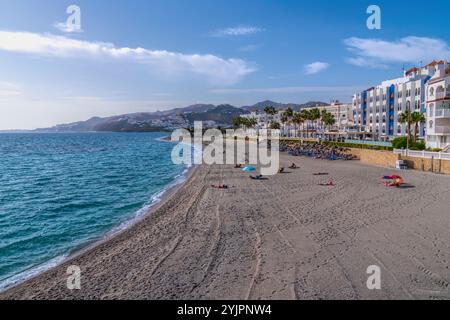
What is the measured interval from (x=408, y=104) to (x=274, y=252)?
192ft

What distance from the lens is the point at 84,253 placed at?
45.0ft

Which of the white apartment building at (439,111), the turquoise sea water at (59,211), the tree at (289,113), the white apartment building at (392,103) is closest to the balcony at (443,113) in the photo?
the white apartment building at (439,111)

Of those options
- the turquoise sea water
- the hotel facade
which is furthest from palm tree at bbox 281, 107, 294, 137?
the turquoise sea water

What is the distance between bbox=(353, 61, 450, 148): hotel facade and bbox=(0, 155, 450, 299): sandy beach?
1879 centimetres

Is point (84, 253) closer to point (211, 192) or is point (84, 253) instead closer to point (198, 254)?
point (198, 254)

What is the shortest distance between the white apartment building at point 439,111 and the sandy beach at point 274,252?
17.8 metres

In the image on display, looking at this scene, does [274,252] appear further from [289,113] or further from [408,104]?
[289,113]

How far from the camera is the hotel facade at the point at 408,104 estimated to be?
36906mm

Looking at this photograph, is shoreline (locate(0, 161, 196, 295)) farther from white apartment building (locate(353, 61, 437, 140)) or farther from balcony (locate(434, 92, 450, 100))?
white apartment building (locate(353, 61, 437, 140))

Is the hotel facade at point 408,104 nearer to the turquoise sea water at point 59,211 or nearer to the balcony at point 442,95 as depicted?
the balcony at point 442,95

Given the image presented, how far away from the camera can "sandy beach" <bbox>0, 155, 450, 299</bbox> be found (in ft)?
31.1

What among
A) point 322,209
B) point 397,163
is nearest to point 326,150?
point 397,163

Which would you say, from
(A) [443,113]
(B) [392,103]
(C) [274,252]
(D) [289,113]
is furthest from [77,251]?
(D) [289,113]
